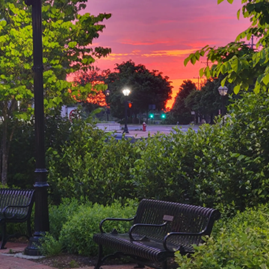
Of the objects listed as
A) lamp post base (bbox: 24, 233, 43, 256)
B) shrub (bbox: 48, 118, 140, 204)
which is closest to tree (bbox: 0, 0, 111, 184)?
shrub (bbox: 48, 118, 140, 204)

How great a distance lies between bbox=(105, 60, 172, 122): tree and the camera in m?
97.8

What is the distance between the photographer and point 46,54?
13.2 m

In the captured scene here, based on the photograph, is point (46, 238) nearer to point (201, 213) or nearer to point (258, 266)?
point (201, 213)

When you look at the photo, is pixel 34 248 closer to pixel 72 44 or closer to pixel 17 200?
pixel 17 200

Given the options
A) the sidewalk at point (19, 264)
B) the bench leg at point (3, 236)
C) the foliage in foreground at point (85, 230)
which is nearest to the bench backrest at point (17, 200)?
the bench leg at point (3, 236)

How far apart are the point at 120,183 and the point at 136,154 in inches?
38.7

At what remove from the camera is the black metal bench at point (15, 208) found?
862 cm

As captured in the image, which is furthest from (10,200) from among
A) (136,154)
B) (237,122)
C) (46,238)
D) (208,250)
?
(208,250)

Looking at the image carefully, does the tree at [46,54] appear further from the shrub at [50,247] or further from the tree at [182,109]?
the tree at [182,109]

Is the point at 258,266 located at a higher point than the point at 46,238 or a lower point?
higher

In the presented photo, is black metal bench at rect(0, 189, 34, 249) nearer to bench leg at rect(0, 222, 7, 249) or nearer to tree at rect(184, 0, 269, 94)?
bench leg at rect(0, 222, 7, 249)

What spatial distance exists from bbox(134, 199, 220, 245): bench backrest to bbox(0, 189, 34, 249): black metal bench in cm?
252

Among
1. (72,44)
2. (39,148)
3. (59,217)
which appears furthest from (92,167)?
(72,44)

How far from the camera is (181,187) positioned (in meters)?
8.50
